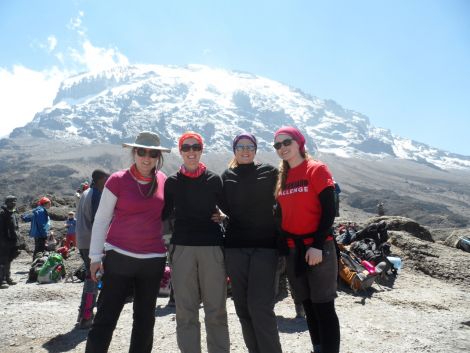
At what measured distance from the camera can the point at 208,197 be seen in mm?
3707

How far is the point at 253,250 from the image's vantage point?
3.61 m

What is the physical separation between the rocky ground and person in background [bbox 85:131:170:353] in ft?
5.19

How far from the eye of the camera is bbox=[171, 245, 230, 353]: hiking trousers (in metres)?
3.60

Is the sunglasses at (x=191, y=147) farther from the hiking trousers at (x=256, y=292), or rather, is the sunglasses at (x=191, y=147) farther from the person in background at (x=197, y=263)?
the hiking trousers at (x=256, y=292)

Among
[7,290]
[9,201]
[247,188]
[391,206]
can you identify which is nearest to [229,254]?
[247,188]

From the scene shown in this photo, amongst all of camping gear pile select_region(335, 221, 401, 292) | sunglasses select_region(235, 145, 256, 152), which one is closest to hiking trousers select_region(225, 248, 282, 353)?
sunglasses select_region(235, 145, 256, 152)

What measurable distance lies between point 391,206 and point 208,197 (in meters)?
102

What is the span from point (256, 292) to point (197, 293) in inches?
22.9

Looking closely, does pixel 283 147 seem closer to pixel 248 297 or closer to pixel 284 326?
pixel 248 297

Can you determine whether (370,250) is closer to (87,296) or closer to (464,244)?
(464,244)

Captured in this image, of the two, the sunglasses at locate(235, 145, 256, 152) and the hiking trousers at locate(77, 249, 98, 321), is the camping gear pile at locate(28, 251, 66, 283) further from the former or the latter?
the sunglasses at locate(235, 145, 256, 152)

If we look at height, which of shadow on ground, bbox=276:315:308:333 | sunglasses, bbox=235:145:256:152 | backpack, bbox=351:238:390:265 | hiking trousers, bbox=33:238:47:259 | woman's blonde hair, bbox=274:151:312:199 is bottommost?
hiking trousers, bbox=33:238:47:259

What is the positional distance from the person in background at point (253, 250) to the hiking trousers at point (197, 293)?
0.51 ft

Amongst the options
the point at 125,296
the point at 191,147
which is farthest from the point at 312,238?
the point at 125,296
